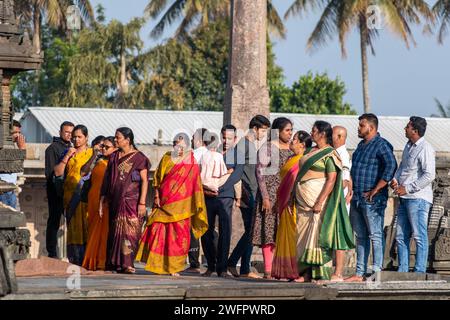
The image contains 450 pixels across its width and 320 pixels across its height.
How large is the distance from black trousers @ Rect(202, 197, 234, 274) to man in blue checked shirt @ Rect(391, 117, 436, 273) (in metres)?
1.67

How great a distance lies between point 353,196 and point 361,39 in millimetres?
28487

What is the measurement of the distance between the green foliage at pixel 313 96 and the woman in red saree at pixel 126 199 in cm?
2804

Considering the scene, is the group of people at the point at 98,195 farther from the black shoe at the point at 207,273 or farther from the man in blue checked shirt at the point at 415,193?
the man in blue checked shirt at the point at 415,193

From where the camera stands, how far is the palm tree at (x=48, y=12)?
3838cm

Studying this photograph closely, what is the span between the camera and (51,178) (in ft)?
49.8

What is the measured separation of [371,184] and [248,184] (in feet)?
4.25

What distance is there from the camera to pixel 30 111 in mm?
30312

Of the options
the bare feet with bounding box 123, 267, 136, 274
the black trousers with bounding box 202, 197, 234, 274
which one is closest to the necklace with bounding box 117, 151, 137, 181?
the black trousers with bounding box 202, 197, 234, 274

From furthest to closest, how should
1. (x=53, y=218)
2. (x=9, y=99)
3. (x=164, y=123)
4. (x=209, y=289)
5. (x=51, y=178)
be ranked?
(x=164, y=123), (x=53, y=218), (x=51, y=178), (x=9, y=99), (x=209, y=289)

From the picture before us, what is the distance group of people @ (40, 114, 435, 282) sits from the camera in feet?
39.5

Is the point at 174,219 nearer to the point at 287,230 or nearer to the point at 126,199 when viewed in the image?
the point at 126,199

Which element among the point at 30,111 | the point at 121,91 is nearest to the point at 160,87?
the point at 121,91

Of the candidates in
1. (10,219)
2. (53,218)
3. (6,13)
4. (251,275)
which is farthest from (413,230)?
(53,218)
